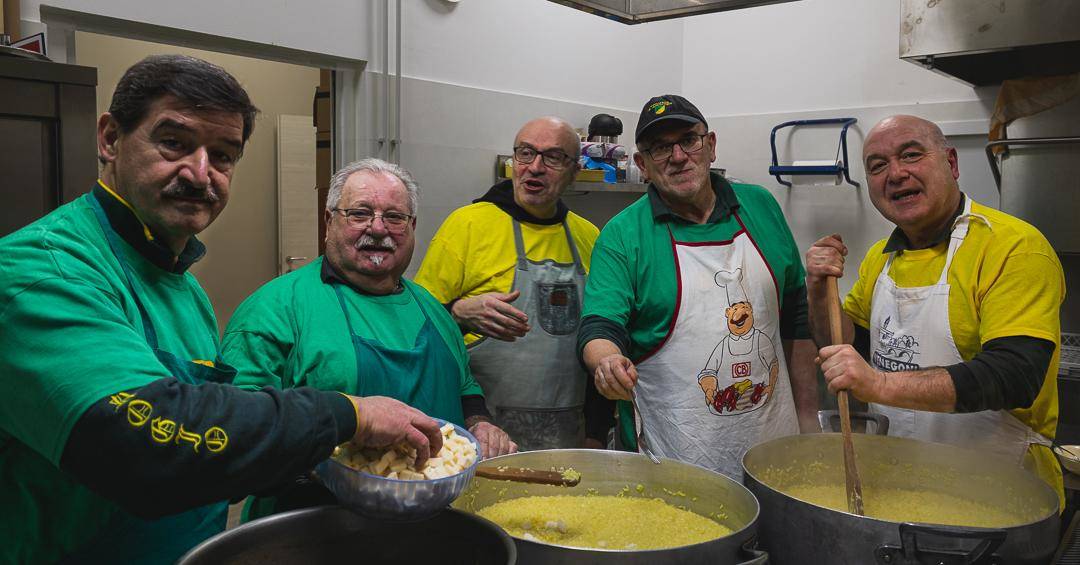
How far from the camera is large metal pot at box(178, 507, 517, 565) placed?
98 cm

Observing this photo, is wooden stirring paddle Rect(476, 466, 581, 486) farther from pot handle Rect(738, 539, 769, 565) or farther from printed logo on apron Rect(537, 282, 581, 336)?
printed logo on apron Rect(537, 282, 581, 336)

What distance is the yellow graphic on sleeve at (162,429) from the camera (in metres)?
0.81

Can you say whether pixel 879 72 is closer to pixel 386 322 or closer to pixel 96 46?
pixel 386 322

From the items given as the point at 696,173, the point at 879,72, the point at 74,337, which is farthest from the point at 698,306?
the point at 879,72

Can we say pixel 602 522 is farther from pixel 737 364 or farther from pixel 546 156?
pixel 546 156

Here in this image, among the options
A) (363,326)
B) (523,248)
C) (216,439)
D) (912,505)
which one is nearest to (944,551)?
(912,505)

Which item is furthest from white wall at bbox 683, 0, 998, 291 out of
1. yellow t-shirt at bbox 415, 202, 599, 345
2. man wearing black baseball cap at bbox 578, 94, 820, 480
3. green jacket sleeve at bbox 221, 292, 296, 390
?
green jacket sleeve at bbox 221, 292, 296, 390

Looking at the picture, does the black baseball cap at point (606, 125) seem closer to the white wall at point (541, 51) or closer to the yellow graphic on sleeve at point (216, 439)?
the white wall at point (541, 51)

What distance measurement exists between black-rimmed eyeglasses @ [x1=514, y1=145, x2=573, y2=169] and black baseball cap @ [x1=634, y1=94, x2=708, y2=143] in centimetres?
35

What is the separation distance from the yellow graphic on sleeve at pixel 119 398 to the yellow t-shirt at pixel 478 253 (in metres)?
1.40

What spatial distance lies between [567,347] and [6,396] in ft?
5.11

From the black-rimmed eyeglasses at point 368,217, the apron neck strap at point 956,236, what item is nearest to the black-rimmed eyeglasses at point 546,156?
the black-rimmed eyeglasses at point 368,217

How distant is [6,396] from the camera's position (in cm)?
87

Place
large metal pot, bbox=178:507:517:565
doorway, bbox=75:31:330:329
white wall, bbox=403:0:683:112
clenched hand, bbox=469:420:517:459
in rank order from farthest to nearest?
1. doorway, bbox=75:31:330:329
2. white wall, bbox=403:0:683:112
3. clenched hand, bbox=469:420:517:459
4. large metal pot, bbox=178:507:517:565
